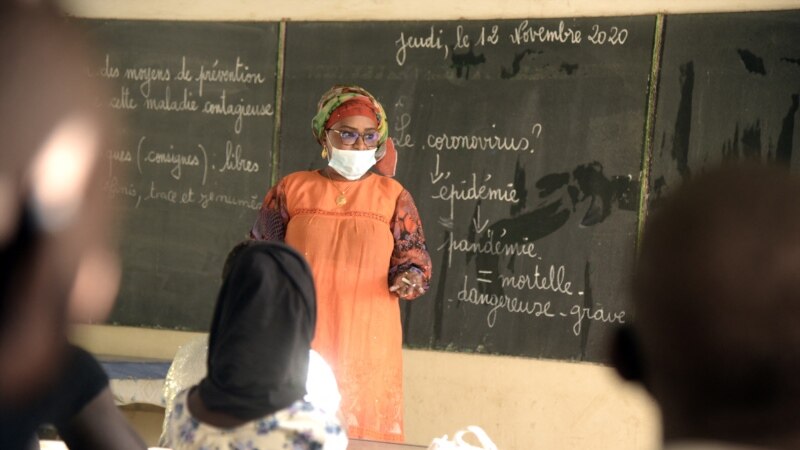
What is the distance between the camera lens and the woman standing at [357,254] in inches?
102

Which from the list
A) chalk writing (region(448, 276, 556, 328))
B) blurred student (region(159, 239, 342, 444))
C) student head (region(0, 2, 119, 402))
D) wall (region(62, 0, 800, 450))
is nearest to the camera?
student head (region(0, 2, 119, 402))

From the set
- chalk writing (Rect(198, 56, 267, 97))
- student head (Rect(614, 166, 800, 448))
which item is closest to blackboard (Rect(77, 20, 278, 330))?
chalk writing (Rect(198, 56, 267, 97))

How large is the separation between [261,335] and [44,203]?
18.4 inches

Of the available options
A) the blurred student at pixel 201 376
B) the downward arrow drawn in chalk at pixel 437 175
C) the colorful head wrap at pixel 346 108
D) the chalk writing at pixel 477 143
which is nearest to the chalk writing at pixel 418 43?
the chalk writing at pixel 477 143

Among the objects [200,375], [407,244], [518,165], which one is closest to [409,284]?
[407,244]

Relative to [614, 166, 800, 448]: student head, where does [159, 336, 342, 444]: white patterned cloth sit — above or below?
below

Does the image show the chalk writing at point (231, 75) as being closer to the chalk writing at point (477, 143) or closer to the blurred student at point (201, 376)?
the chalk writing at point (477, 143)

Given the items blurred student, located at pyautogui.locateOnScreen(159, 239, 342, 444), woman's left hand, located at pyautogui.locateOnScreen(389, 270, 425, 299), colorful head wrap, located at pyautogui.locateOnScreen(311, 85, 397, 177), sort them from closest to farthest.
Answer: blurred student, located at pyautogui.locateOnScreen(159, 239, 342, 444)
woman's left hand, located at pyautogui.locateOnScreen(389, 270, 425, 299)
colorful head wrap, located at pyautogui.locateOnScreen(311, 85, 397, 177)

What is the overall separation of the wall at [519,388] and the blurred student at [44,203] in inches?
125

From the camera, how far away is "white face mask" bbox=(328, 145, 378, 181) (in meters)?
2.80

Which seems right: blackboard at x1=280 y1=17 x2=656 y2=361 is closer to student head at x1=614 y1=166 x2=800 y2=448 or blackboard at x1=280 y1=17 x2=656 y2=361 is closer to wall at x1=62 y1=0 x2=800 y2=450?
wall at x1=62 y1=0 x2=800 y2=450

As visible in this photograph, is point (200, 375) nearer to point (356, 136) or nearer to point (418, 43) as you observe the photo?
point (356, 136)

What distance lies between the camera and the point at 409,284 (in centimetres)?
259

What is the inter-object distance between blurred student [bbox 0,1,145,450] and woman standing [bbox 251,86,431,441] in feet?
6.70
